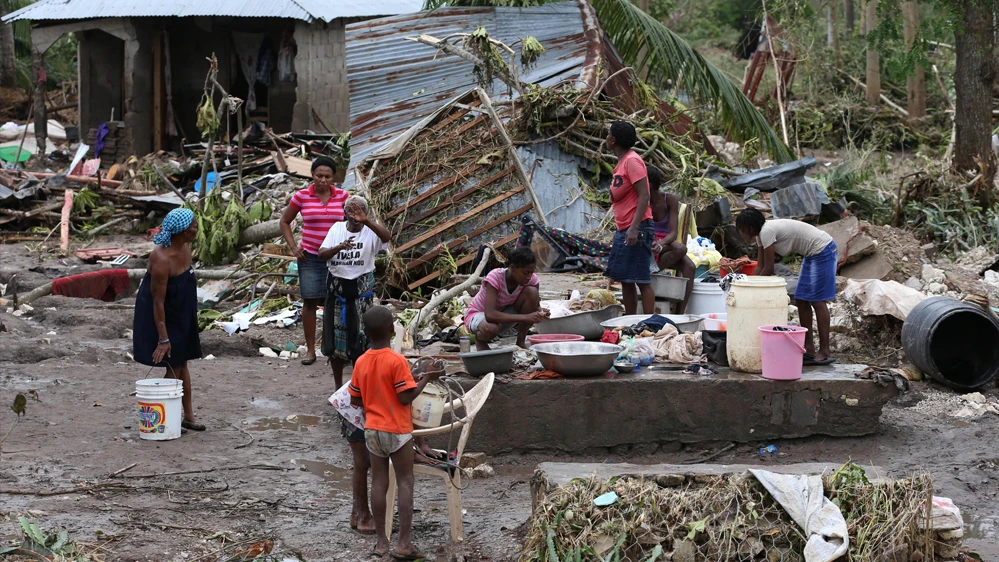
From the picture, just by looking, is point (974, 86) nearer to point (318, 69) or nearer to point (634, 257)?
point (634, 257)

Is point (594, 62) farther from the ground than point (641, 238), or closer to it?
farther from the ground

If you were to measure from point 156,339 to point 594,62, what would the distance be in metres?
7.24

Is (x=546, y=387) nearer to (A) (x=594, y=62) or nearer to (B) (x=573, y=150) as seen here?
(B) (x=573, y=150)

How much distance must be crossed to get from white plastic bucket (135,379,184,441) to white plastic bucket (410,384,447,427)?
207 centimetres

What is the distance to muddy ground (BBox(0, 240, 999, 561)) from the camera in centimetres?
454

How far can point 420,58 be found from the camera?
1249 cm

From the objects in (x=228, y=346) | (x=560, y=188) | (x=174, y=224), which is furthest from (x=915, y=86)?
(x=174, y=224)

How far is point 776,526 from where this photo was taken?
405 centimetres

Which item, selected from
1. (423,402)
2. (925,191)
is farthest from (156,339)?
(925,191)

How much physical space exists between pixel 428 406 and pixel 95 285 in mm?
8008

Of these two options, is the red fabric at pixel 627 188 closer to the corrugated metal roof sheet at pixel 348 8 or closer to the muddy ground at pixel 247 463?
the muddy ground at pixel 247 463

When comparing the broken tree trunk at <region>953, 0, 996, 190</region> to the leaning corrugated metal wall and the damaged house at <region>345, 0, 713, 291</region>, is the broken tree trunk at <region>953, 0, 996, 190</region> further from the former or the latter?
the leaning corrugated metal wall

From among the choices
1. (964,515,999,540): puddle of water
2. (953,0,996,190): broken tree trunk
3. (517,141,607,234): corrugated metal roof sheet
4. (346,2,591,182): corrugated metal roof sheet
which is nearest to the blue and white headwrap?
(964,515,999,540): puddle of water

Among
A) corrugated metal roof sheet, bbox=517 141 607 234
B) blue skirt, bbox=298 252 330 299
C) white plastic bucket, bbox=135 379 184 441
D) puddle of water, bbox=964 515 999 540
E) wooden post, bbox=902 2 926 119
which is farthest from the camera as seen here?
wooden post, bbox=902 2 926 119
